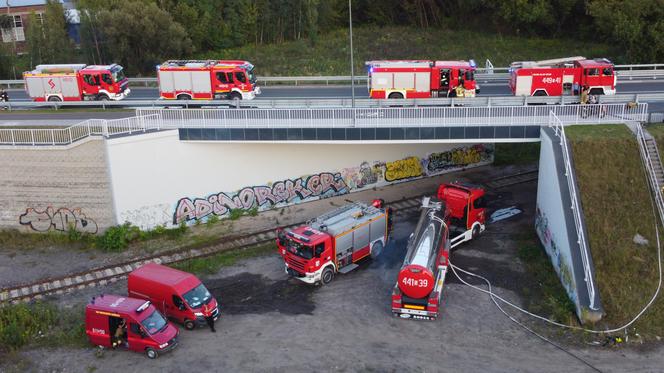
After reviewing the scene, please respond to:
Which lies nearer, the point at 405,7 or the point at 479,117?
the point at 479,117

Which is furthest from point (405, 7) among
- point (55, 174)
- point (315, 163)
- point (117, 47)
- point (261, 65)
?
point (55, 174)

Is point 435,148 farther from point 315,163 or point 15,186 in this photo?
point 15,186

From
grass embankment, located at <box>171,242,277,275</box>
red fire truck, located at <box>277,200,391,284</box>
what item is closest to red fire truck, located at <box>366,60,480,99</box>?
red fire truck, located at <box>277,200,391,284</box>

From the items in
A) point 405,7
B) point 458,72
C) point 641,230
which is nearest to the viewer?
point 641,230

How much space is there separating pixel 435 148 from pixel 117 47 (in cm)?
2856

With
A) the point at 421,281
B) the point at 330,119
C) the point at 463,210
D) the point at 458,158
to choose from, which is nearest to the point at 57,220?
the point at 330,119

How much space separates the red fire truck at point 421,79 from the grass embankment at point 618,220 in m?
8.75

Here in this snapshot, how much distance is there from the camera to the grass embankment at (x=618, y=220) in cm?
2317

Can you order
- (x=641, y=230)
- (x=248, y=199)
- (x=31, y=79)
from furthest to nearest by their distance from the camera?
1. (x=31, y=79)
2. (x=248, y=199)
3. (x=641, y=230)

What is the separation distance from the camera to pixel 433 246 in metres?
25.3

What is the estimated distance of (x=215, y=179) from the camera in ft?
109

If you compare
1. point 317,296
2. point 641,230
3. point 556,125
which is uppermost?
point 556,125

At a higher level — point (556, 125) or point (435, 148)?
point (556, 125)

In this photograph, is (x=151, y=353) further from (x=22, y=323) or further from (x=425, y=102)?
(x=425, y=102)
